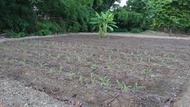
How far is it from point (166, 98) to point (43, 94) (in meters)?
1.40

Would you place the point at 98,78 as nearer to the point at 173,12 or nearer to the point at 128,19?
the point at 173,12

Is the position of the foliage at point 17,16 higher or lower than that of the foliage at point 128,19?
higher

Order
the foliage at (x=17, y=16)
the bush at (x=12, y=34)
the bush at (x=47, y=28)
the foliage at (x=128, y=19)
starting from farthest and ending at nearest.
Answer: the foliage at (x=128, y=19) → the bush at (x=47, y=28) → the foliage at (x=17, y=16) → the bush at (x=12, y=34)

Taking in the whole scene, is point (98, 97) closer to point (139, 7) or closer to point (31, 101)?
point (31, 101)

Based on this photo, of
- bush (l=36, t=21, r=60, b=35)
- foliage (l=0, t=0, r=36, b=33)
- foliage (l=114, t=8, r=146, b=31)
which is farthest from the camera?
foliage (l=114, t=8, r=146, b=31)

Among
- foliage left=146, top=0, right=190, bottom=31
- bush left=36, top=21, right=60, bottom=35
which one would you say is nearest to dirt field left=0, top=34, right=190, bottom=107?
bush left=36, top=21, right=60, bottom=35

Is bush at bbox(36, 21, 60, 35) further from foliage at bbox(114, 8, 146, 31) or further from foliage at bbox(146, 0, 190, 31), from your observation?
foliage at bbox(146, 0, 190, 31)

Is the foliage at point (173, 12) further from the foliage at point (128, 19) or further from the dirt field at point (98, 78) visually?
the dirt field at point (98, 78)

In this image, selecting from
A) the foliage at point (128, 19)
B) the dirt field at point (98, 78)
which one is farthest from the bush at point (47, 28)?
the dirt field at point (98, 78)

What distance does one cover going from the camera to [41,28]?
12875mm

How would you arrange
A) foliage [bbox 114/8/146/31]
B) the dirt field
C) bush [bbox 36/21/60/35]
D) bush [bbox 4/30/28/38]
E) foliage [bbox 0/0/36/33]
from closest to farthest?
1. the dirt field
2. bush [bbox 4/30/28/38]
3. foliage [bbox 0/0/36/33]
4. bush [bbox 36/21/60/35]
5. foliage [bbox 114/8/146/31]

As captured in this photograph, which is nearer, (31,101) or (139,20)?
(31,101)

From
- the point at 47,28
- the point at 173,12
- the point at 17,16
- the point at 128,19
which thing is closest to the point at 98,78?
the point at 17,16

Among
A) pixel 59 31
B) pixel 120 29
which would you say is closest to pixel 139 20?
pixel 120 29
